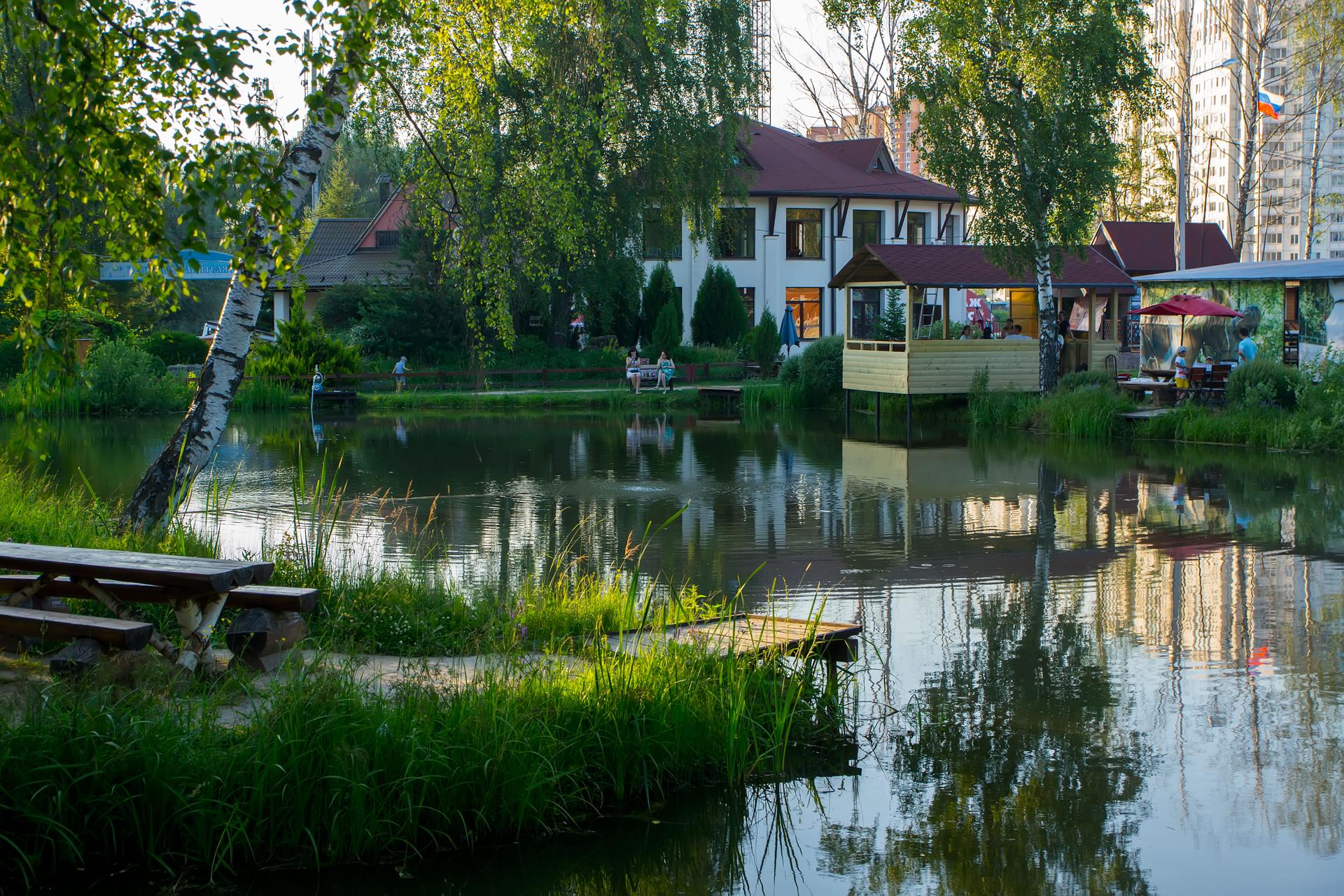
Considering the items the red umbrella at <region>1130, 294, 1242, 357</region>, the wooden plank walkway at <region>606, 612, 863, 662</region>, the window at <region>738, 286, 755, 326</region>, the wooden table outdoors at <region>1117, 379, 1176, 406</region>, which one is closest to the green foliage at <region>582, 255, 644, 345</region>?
the window at <region>738, 286, 755, 326</region>

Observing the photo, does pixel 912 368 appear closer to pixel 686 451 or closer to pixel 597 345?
pixel 686 451

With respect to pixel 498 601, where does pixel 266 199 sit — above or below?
above

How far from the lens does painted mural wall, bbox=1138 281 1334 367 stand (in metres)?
29.6

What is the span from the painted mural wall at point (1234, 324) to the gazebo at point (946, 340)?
2248mm

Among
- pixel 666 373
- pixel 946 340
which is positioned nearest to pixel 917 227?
pixel 666 373

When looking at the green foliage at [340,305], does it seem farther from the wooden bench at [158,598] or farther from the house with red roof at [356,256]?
the wooden bench at [158,598]

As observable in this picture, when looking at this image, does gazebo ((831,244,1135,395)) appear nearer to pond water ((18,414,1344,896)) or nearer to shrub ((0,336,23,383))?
pond water ((18,414,1344,896))

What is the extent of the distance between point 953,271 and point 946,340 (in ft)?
5.48

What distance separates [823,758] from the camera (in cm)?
773

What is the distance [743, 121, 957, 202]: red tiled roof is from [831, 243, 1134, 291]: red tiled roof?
1726 cm

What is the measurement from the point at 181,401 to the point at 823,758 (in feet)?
103

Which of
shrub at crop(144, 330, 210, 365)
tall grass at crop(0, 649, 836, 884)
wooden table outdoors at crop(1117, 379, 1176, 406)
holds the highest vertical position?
shrub at crop(144, 330, 210, 365)

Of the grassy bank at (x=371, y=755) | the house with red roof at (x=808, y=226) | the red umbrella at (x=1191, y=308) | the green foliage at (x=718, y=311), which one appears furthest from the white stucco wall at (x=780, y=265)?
the grassy bank at (x=371, y=755)

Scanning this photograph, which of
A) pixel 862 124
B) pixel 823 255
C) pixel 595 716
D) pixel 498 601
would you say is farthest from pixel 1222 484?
pixel 862 124
